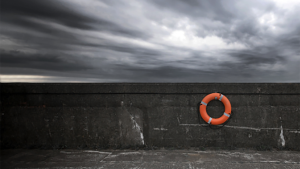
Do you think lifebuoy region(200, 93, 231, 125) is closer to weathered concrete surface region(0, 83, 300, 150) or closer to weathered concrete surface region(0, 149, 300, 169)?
weathered concrete surface region(0, 83, 300, 150)

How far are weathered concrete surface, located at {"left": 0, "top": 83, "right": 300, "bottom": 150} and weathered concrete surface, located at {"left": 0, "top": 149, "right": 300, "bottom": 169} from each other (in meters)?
0.28

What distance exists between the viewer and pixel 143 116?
4105mm

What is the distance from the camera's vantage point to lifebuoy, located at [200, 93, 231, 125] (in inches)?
154

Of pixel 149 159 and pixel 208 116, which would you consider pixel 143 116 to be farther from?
pixel 208 116

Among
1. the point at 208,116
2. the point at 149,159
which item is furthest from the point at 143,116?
the point at 208,116

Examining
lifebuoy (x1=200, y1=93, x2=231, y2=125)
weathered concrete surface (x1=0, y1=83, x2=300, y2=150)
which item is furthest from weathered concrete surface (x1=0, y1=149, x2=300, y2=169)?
lifebuoy (x1=200, y1=93, x2=231, y2=125)

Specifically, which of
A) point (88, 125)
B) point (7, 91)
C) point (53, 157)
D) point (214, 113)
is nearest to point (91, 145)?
point (88, 125)

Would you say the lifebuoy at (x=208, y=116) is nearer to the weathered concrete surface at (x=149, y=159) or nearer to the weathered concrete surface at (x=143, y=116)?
the weathered concrete surface at (x=143, y=116)

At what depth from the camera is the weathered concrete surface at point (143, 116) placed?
4.02 m

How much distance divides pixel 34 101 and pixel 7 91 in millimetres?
717

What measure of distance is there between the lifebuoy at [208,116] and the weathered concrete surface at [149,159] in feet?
2.17

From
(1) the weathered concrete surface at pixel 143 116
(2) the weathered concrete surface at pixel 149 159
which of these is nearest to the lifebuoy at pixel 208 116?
(1) the weathered concrete surface at pixel 143 116

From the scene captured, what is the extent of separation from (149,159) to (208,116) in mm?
1620

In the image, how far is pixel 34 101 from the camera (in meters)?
4.25
